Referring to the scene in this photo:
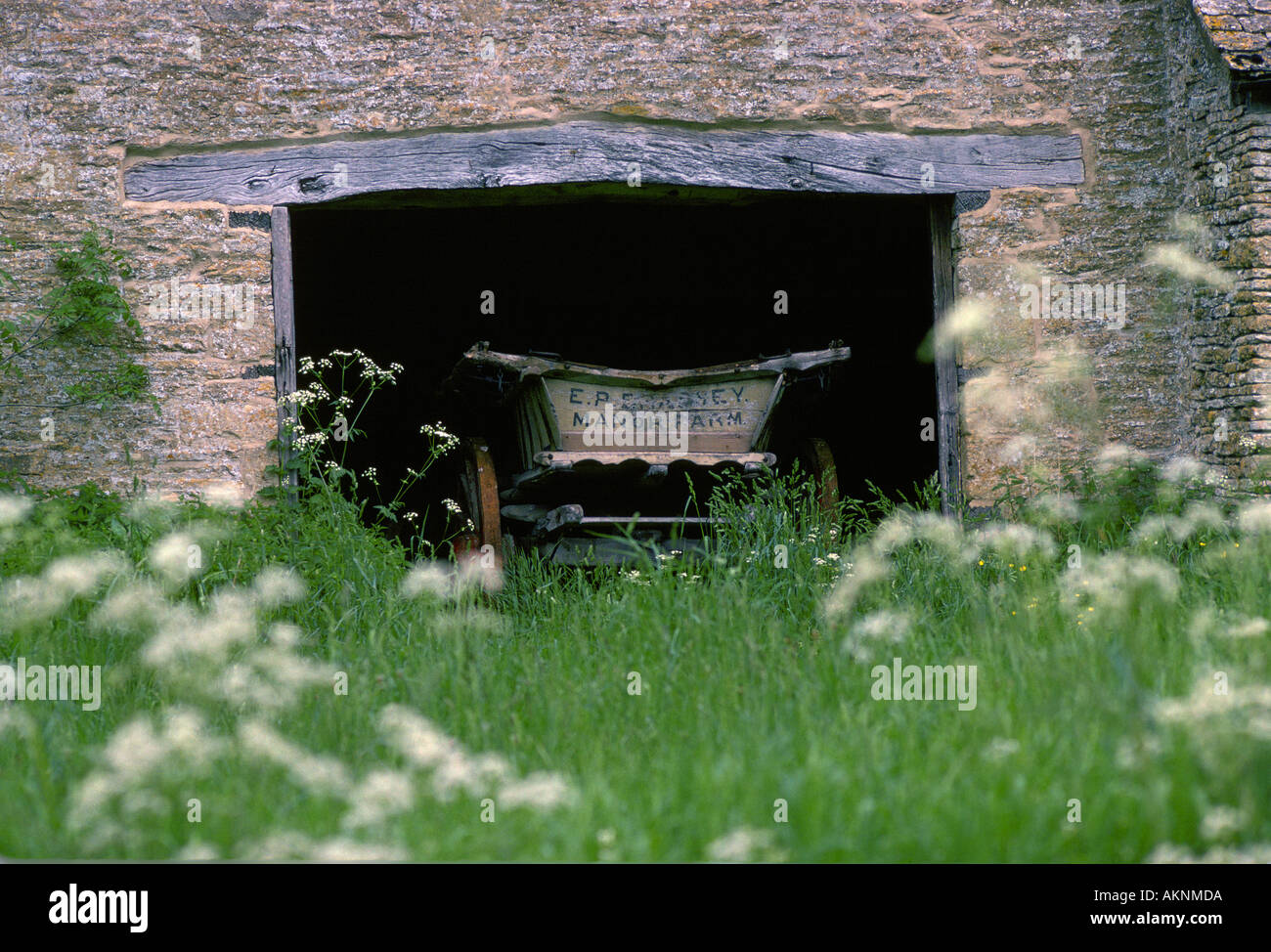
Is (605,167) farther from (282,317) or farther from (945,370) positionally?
(945,370)

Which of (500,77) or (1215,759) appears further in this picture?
(500,77)

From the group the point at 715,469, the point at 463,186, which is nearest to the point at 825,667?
the point at 715,469

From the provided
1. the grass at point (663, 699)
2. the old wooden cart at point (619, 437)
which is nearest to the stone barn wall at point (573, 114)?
the grass at point (663, 699)

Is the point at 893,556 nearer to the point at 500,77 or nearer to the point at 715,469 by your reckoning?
the point at 715,469

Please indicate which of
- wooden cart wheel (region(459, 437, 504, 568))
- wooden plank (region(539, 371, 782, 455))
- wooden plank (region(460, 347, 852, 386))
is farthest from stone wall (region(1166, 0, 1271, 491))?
wooden cart wheel (region(459, 437, 504, 568))

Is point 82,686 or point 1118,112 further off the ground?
point 1118,112

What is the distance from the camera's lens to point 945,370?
5219mm

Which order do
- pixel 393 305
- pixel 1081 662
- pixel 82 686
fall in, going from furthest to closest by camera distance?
pixel 393 305 → pixel 82 686 → pixel 1081 662

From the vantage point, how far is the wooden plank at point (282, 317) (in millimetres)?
4945

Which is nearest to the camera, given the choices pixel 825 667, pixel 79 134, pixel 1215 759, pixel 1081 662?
pixel 1215 759

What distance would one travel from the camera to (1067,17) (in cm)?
514

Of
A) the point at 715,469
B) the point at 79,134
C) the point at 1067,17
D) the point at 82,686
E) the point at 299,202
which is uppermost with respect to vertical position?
the point at 1067,17

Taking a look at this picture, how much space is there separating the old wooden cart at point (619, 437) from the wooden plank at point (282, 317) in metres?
0.82

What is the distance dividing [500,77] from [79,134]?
1.93 metres
